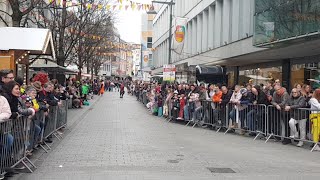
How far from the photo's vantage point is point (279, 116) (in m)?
12.7

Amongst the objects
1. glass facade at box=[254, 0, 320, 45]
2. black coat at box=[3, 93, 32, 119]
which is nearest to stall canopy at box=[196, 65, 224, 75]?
glass facade at box=[254, 0, 320, 45]

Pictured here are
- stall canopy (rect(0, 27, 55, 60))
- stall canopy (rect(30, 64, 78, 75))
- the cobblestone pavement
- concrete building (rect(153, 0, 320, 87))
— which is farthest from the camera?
stall canopy (rect(30, 64, 78, 75))

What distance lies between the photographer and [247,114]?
564 inches

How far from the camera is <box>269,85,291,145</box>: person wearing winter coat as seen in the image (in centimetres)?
1257

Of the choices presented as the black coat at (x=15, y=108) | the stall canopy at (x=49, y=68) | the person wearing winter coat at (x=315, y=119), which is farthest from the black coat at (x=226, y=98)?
the stall canopy at (x=49, y=68)

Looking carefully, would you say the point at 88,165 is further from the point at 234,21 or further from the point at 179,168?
the point at 234,21

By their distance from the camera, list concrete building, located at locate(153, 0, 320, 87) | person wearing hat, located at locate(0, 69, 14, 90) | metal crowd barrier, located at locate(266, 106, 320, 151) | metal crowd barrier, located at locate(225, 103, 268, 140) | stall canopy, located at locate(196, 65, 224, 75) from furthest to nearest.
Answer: stall canopy, located at locate(196, 65, 224, 75)
concrete building, located at locate(153, 0, 320, 87)
metal crowd barrier, located at locate(225, 103, 268, 140)
metal crowd barrier, located at locate(266, 106, 320, 151)
person wearing hat, located at locate(0, 69, 14, 90)

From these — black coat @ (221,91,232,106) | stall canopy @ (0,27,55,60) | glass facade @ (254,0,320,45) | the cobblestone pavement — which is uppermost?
glass facade @ (254,0,320,45)

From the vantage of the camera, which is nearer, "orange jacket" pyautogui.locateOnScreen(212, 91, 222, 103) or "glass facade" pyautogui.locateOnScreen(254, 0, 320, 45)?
"glass facade" pyautogui.locateOnScreen(254, 0, 320, 45)

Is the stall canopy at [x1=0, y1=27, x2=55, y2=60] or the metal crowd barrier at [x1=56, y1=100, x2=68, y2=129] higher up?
the stall canopy at [x1=0, y1=27, x2=55, y2=60]

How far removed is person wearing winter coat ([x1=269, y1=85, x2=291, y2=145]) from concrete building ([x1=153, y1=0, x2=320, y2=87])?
10.8 feet

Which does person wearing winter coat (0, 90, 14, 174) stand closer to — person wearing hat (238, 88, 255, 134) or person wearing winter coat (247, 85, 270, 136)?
person wearing winter coat (247, 85, 270, 136)

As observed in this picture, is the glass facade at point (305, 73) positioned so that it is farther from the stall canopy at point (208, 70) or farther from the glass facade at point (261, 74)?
the stall canopy at point (208, 70)

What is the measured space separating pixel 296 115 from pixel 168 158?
417 centimetres
